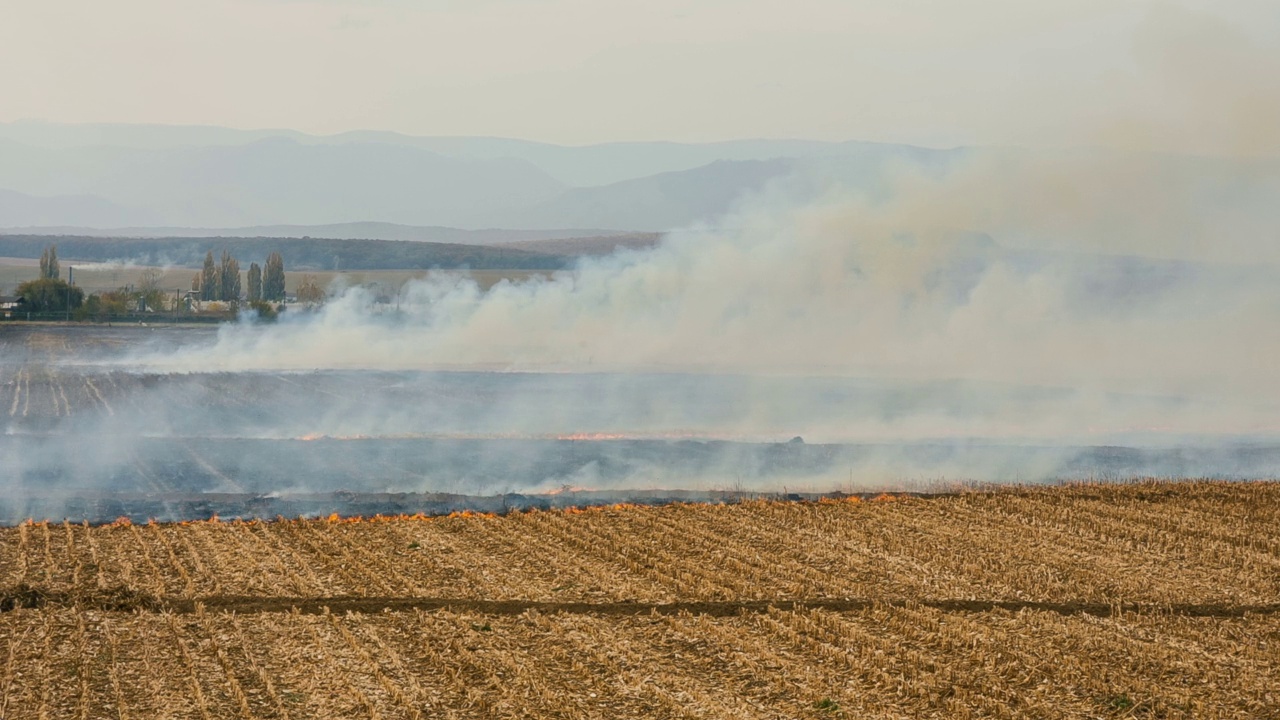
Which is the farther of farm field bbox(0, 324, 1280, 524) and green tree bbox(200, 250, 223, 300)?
green tree bbox(200, 250, 223, 300)

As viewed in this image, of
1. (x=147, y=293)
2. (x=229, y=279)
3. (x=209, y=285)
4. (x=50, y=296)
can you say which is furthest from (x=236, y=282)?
(x=50, y=296)

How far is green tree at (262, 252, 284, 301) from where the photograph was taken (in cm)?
15838

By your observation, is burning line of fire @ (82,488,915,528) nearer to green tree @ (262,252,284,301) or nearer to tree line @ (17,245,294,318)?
tree line @ (17,245,294,318)

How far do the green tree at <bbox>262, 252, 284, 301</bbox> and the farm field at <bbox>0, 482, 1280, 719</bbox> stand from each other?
127 metres

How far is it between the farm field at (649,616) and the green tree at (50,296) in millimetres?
112234

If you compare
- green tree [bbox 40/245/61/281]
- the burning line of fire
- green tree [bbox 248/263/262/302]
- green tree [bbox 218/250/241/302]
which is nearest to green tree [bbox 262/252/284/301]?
green tree [bbox 248/263/262/302]

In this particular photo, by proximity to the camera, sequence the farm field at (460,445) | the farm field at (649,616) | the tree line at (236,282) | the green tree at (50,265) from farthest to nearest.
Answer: the tree line at (236,282) < the green tree at (50,265) < the farm field at (460,445) < the farm field at (649,616)

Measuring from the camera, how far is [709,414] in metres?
72.6

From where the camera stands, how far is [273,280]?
160 metres

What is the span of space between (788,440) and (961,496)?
868 inches

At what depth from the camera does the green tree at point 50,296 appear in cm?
13775

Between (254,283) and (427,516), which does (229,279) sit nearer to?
(254,283)

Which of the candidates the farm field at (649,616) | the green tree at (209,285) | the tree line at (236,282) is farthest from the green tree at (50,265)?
the farm field at (649,616)

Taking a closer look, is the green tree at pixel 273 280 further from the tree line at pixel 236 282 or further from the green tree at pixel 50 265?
the green tree at pixel 50 265
